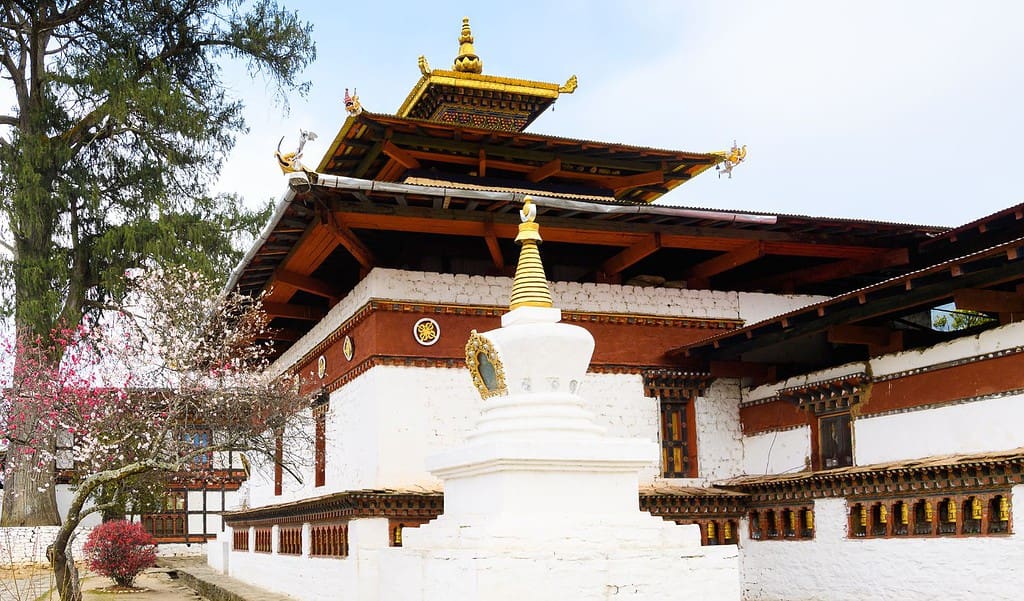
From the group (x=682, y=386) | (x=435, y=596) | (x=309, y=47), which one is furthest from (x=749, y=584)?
(x=309, y=47)

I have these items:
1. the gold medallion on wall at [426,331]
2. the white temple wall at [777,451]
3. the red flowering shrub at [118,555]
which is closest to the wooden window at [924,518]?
the white temple wall at [777,451]

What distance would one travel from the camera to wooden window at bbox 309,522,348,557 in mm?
11430

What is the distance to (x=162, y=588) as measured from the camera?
69.1 ft

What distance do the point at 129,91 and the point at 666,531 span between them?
1985 cm

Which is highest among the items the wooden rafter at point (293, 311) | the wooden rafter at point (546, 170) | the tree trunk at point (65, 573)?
the wooden rafter at point (546, 170)

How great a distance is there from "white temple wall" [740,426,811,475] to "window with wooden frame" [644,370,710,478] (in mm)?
645

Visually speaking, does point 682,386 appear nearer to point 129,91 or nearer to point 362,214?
point 362,214

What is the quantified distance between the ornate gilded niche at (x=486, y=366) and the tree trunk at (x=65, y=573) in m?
5.37

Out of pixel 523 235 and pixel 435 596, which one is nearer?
pixel 435 596

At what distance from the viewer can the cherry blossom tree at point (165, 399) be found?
13109 millimetres

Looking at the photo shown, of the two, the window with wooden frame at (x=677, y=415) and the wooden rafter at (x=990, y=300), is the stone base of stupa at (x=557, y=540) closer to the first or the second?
the wooden rafter at (x=990, y=300)

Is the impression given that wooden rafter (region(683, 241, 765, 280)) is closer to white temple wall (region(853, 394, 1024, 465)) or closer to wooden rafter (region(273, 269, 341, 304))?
white temple wall (region(853, 394, 1024, 465))

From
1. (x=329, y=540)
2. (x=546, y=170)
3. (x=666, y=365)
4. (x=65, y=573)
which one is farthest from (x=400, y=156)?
(x=65, y=573)

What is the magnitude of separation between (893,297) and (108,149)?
21075 mm
